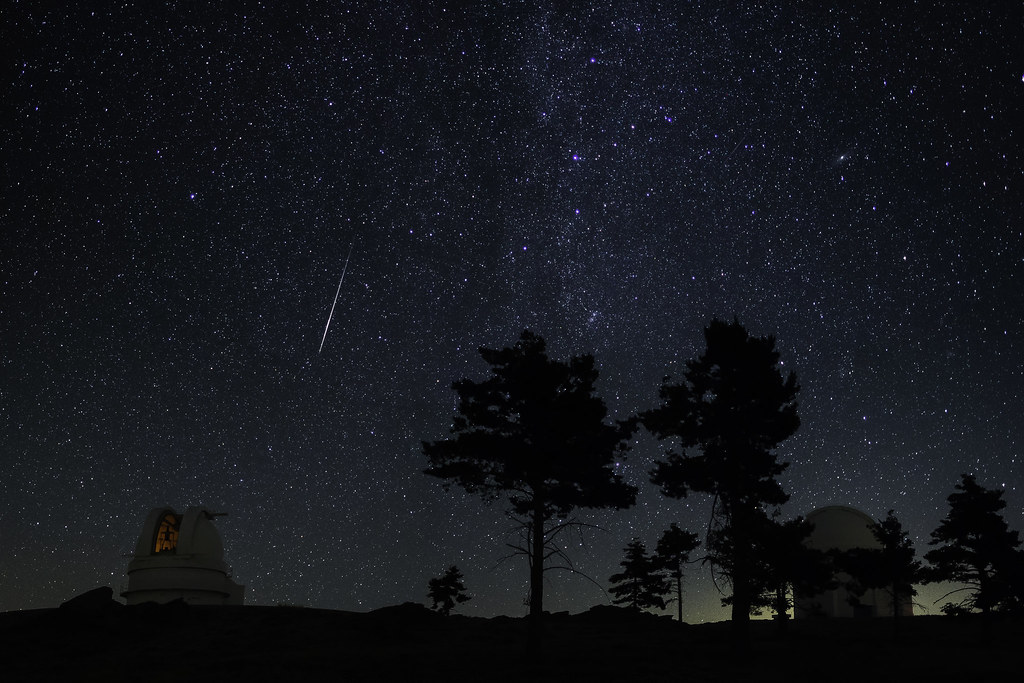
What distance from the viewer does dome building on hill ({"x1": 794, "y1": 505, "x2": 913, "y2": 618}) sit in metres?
46.1

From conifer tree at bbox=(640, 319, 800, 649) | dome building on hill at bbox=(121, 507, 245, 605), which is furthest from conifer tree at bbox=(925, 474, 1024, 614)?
dome building on hill at bbox=(121, 507, 245, 605)

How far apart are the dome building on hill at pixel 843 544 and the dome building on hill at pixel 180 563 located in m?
41.7

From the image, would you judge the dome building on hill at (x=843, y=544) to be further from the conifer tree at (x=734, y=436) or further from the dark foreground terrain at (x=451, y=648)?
the conifer tree at (x=734, y=436)

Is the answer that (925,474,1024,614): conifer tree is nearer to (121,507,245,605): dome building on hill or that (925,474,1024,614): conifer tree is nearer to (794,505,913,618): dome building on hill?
(794,505,913,618): dome building on hill

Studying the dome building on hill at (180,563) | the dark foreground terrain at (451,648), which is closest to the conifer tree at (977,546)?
the dark foreground terrain at (451,648)

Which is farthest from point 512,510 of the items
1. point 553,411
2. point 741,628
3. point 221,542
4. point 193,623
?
point 221,542

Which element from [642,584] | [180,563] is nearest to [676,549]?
[642,584]

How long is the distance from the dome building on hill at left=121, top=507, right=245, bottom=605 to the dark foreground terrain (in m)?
12.8

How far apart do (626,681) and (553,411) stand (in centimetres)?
807

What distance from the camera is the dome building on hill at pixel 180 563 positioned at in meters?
48.3

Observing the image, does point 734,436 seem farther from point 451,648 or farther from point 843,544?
point 843,544

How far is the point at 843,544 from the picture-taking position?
165 ft

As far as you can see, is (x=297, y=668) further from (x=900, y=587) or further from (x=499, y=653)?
(x=900, y=587)

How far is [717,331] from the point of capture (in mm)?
24109
